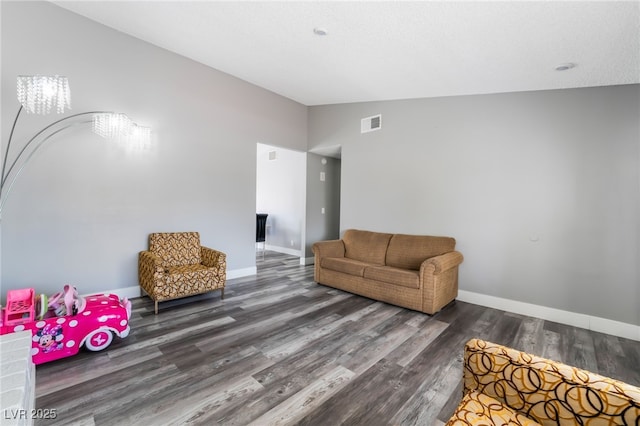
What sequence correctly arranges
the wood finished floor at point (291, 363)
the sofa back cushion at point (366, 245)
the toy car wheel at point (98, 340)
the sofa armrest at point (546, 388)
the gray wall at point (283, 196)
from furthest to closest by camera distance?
the gray wall at point (283, 196)
the sofa back cushion at point (366, 245)
the toy car wheel at point (98, 340)
the wood finished floor at point (291, 363)
the sofa armrest at point (546, 388)

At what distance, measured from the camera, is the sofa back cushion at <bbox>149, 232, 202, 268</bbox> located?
146 inches

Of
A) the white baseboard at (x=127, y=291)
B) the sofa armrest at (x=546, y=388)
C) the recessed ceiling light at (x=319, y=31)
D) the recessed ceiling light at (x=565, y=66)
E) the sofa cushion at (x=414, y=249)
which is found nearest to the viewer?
the sofa armrest at (x=546, y=388)

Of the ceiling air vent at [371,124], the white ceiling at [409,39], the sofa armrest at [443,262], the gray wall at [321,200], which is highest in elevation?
the white ceiling at [409,39]

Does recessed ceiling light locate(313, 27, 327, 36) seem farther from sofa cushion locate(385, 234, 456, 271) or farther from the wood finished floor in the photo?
the wood finished floor

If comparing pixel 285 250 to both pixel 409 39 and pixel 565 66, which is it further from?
pixel 565 66

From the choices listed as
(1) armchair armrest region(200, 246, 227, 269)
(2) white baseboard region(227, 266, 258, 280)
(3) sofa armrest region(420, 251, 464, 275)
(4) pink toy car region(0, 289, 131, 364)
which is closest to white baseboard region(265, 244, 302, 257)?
(2) white baseboard region(227, 266, 258, 280)

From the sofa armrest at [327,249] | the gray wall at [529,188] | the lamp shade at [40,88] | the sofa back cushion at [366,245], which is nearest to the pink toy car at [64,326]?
the lamp shade at [40,88]

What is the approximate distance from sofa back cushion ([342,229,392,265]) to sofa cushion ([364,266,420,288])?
0.51 meters

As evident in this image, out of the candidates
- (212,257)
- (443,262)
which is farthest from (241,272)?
(443,262)

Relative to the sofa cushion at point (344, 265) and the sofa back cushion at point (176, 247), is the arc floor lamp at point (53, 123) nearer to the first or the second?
the sofa back cushion at point (176, 247)

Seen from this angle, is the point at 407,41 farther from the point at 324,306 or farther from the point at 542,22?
the point at 324,306

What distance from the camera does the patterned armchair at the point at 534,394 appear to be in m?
0.98

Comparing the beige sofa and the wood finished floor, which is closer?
the wood finished floor

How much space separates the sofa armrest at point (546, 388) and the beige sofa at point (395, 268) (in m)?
2.05
